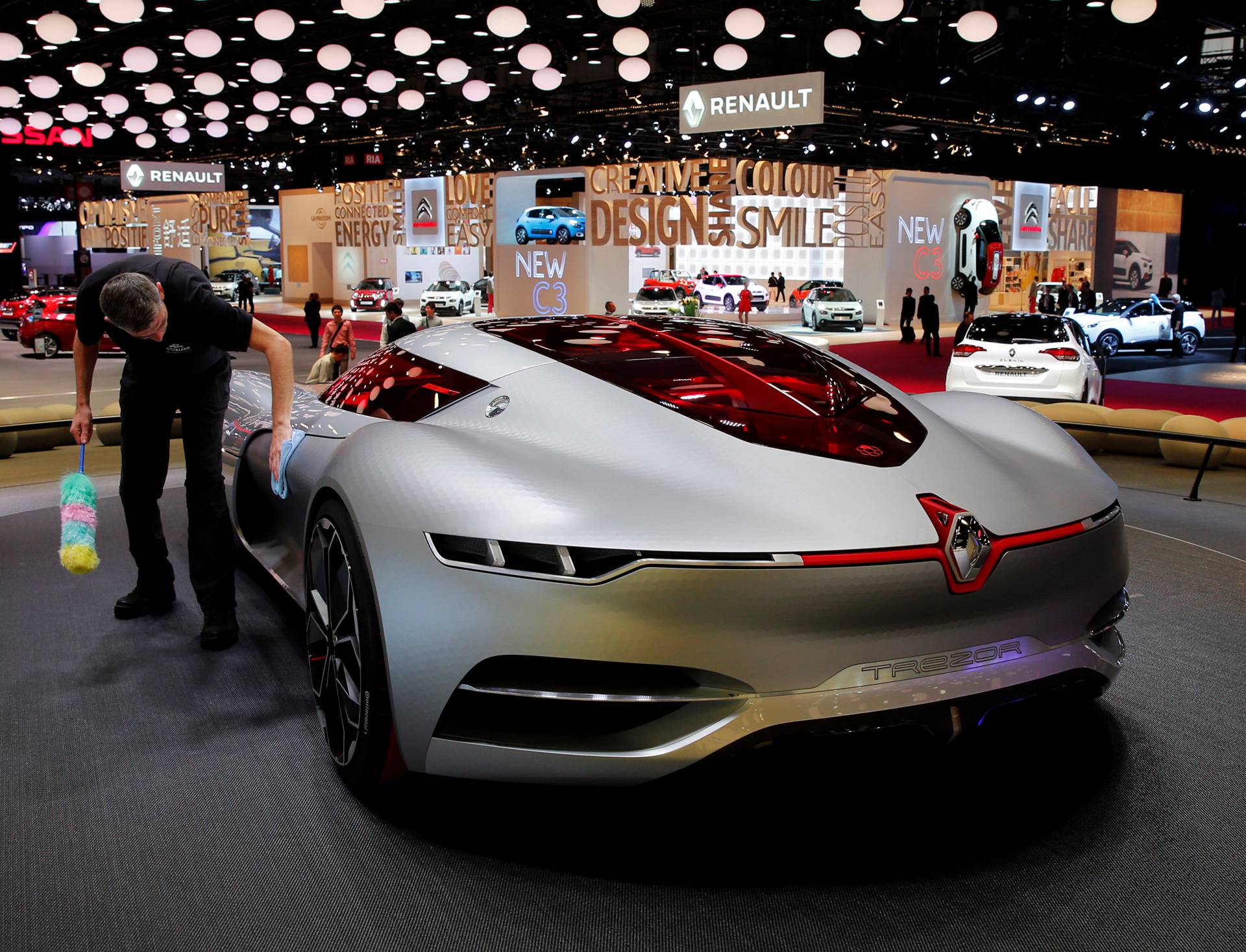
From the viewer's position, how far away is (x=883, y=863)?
2344 millimetres

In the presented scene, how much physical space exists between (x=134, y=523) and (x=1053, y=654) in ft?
10.4

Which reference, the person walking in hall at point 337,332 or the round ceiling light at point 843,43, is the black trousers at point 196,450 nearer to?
the person walking in hall at point 337,332

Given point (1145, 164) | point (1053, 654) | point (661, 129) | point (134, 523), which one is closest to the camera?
point (1053, 654)

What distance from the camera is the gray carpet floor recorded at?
212 centimetres

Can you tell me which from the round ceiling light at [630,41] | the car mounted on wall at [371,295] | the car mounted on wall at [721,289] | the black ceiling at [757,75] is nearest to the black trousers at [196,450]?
the round ceiling light at [630,41]

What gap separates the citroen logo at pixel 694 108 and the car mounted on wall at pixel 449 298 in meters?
17.7

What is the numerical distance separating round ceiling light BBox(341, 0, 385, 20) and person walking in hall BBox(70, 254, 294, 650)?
6.56 meters

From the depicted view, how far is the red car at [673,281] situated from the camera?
91.2ft

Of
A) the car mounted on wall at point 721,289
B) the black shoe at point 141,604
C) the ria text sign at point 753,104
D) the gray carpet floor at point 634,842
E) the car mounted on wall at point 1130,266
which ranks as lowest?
the gray carpet floor at point 634,842

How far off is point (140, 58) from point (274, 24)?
354 centimetres

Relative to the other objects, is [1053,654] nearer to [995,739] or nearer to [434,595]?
[995,739]

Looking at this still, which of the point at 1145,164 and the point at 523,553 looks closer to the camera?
the point at 523,553

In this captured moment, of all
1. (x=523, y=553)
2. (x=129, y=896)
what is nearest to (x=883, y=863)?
(x=523, y=553)

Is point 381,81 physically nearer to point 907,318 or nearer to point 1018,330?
point 1018,330
